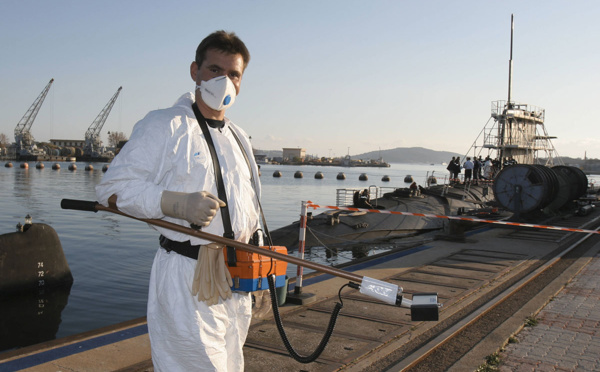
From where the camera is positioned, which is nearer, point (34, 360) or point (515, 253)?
point (34, 360)

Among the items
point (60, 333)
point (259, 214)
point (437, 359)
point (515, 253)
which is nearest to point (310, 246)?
point (515, 253)

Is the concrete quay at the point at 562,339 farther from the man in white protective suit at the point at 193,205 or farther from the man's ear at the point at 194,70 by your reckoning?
the man's ear at the point at 194,70

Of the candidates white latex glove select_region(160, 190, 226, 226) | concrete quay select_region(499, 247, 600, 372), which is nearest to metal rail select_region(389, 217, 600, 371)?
concrete quay select_region(499, 247, 600, 372)

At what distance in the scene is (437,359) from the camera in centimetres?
585

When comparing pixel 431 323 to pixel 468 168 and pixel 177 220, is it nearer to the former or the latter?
pixel 177 220

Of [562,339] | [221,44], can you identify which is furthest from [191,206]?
[562,339]

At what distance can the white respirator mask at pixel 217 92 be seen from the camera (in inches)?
118

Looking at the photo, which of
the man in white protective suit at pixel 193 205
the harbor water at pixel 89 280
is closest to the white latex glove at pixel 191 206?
the man in white protective suit at pixel 193 205

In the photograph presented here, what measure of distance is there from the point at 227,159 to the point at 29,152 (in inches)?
5894

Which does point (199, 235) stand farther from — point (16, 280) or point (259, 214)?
point (16, 280)

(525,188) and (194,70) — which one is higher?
(194,70)

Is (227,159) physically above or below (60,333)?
above

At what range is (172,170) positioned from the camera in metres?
2.87

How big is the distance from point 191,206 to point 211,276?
413mm
